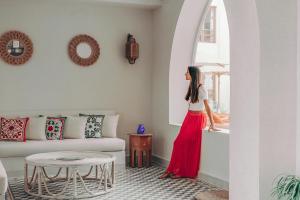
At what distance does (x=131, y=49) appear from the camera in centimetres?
824

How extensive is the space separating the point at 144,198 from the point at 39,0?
4281 millimetres

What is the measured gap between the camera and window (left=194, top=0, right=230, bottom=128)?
764cm

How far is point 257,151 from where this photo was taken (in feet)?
12.1

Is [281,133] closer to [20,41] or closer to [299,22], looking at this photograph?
[299,22]

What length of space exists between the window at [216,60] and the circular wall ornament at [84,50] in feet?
6.36

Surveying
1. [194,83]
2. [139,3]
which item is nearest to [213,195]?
[194,83]

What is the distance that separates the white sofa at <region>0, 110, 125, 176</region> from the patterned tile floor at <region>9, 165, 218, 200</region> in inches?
10.8

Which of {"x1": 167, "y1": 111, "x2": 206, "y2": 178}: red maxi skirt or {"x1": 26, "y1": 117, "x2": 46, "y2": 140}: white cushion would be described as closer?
{"x1": 167, "y1": 111, "x2": 206, "y2": 178}: red maxi skirt

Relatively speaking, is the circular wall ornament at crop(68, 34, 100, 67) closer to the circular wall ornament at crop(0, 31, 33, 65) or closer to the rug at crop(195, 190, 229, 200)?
the circular wall ornament at crop(0, 31, 33, 65)

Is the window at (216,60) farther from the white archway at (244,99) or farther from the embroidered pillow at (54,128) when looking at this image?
the white archway at (244,99)

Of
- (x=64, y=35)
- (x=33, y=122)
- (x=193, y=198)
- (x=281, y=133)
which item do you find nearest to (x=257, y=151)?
(x=281, y=133)

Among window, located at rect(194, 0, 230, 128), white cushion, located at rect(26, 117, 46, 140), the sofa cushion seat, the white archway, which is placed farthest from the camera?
window, located at rect(194, 0, 230, 128)

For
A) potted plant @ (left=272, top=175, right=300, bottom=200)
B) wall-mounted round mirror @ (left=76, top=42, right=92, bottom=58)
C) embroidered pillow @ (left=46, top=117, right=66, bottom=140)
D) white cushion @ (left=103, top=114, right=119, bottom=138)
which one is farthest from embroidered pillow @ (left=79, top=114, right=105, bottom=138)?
potted plant @ (left=272, top=175, right=300, bottom=200)

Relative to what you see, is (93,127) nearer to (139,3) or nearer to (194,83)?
(194,83)
